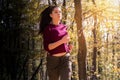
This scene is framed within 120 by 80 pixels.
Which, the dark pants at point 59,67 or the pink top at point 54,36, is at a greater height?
the pink top at point 54,36

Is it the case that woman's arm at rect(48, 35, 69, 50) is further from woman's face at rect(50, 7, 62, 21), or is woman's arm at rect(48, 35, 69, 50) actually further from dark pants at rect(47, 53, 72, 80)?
woman's face at rect(50, 7, 62, 21)

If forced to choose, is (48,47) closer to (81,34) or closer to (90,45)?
(81,34)

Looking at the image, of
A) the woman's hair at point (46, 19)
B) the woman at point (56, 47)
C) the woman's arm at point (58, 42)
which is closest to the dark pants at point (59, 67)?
the woman at point (56, 47)

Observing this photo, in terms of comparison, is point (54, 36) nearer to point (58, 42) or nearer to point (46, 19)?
point (58, 42)

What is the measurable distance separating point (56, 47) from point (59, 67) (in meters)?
0.26

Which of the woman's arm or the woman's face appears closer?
the woman's arm

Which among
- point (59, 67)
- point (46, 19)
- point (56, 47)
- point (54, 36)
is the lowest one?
point (59, 67)

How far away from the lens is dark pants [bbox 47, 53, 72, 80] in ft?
12.5

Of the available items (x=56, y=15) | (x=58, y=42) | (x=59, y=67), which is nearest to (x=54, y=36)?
(x=58, y=42)

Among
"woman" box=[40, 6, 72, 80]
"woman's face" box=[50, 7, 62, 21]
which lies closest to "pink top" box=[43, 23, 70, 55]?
"woman" box=[40, 6, 72, 80]

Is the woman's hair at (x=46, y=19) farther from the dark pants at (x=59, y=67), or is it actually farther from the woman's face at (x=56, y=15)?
the dark pants at (x=59, y=67)

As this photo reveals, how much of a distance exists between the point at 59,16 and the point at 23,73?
48.6 feet

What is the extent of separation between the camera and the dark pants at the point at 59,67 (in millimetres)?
3824

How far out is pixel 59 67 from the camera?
3873 millimetres
